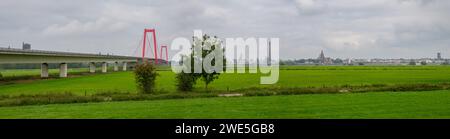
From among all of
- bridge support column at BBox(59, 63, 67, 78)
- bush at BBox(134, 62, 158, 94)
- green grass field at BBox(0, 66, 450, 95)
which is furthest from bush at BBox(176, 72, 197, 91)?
bridge support column at BBox(59, 63, 67, 78)

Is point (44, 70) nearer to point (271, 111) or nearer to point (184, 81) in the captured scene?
point (184, 81)

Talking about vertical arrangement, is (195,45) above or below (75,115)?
above

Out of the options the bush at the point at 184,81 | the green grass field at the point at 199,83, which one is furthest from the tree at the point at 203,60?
the green grass field at the point at 199,83

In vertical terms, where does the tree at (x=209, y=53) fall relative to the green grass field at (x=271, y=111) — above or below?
above

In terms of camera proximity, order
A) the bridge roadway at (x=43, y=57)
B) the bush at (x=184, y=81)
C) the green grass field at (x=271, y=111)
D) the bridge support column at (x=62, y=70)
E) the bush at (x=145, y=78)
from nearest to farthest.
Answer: the green grass field at (x=271, y=111) → the bush at (x=145, y=78) → the bush at (x=184, y=81) → the bridge roadway at (x=43, y=57) → the bridge support column at (x=62, y=70)

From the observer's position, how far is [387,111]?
23.3 m

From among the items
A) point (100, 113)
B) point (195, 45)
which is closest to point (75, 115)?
point (100, 113)

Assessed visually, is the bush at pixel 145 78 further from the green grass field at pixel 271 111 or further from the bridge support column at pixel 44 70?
the bridge support column at pixel 44 70

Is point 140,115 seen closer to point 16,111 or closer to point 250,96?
point 16,111
